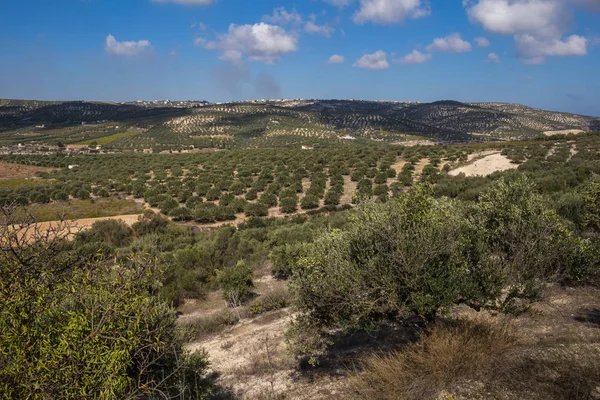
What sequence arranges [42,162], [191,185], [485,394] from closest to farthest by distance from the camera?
1. [485,394]
2. [191,185]
3. [42,162]

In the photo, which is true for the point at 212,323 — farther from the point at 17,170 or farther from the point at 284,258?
the point at 17,170

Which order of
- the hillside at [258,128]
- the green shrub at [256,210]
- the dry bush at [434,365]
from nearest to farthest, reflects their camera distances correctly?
the dry bush at [434,365], the green shrub at [256,210], the hillside at [258,128]

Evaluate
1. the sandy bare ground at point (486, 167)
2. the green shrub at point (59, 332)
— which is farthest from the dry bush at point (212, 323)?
the sandy bare ground at point (486, 167)

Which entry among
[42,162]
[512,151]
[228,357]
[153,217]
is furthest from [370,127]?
[228,357]

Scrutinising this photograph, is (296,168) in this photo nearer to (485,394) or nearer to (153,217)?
(153,217)

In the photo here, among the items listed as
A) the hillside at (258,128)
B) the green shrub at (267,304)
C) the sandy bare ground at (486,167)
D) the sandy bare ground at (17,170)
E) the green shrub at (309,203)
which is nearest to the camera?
the green shrub at (267,304)

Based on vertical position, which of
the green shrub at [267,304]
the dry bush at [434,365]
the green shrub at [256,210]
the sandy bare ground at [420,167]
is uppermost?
the sandy bare ground at [420,167]

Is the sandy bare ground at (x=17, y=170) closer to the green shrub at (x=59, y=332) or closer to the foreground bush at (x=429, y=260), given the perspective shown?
the green shrub at (x=59, y=332)
